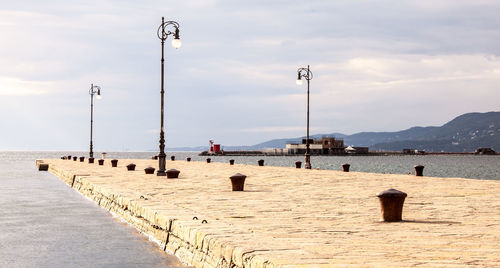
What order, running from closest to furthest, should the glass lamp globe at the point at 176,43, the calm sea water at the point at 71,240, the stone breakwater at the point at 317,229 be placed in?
the stone breakwater at the point at 317,229 < the calm sea water at the point at 71,240 < the glass lamp globe at the point at 176,43

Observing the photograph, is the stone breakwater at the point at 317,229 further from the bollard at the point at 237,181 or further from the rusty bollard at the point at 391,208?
the bollard at the point at 237,181

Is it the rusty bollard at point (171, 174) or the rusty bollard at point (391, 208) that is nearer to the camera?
the rusty bollard at point (391, 208)

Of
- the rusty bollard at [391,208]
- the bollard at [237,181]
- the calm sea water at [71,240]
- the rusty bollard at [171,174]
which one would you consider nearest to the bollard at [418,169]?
the rusty bollard at [171,174]

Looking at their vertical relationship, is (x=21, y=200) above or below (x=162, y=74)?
below

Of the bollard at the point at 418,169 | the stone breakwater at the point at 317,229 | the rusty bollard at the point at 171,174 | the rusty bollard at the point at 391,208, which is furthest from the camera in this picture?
the bollard at the point at 418,169

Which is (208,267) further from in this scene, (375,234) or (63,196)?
(63,196)

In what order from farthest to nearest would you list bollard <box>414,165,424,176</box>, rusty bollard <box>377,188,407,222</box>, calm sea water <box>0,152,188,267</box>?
bollard <box>414,165,424,176</box>
rusty bollard <box>377,188,407,222</box>
calm sea water <box>0,152,188,267</box>

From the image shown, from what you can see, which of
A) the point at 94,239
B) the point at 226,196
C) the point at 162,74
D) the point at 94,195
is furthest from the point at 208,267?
the point at 162,74

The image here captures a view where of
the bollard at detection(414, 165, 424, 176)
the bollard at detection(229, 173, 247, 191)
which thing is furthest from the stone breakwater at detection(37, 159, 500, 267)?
the bollard at detection(414, 165, 424, 176)

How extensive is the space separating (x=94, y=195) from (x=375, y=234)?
15.1 meters

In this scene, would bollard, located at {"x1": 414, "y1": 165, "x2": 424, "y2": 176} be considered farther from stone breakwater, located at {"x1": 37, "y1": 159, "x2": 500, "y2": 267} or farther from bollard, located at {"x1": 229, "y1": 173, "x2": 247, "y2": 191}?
bollard, located at {"x1": 229, "y1": 173, "x2": 247, "y2": 191}

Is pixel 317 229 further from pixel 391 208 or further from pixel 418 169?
pixel 418 169

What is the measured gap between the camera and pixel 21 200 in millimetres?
22156

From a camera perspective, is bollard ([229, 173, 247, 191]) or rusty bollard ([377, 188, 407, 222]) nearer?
rusty bollard ([377, 188, 407, 222])
